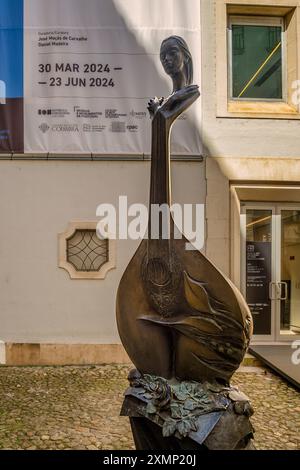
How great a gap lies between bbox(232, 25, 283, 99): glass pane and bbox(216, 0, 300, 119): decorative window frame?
15 centimetres

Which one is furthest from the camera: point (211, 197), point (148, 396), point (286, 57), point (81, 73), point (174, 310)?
point (286, 57)

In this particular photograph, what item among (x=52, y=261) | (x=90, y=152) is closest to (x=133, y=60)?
(x=90, y=152)

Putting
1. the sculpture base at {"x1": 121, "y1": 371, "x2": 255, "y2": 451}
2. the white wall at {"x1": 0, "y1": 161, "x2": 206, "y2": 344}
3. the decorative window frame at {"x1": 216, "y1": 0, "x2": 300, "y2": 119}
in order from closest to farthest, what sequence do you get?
the sculpture base at {"x1": 121, "y1": 371, "x2": 255, "y2": 451}
the white wall at {"x1": 0, "y1": 161, "x2": 206, "y2": 344}
the decorative window frame at {"x1": 216, "y1": 0, "x2": 300, "y2": 119}

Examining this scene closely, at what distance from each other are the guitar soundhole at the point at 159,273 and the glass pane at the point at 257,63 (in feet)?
17.5

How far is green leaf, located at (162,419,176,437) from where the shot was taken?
6.37 feet

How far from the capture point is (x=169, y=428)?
1.95 m

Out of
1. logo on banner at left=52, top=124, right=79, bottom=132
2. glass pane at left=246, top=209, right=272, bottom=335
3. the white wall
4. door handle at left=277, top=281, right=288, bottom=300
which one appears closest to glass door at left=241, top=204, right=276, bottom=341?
glass pane at left=246, top=209, right=272, bottom=335

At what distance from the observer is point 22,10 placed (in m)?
6.21

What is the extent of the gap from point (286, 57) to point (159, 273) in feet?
19.3

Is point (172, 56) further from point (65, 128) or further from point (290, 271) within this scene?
point (290, 271)

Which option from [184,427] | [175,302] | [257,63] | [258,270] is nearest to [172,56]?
[175,302]

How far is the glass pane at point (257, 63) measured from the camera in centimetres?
678

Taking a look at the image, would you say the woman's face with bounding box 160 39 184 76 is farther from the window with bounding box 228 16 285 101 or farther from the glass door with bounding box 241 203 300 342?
the window with bounding box 228 16 285 101

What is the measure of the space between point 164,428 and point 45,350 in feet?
14.8
